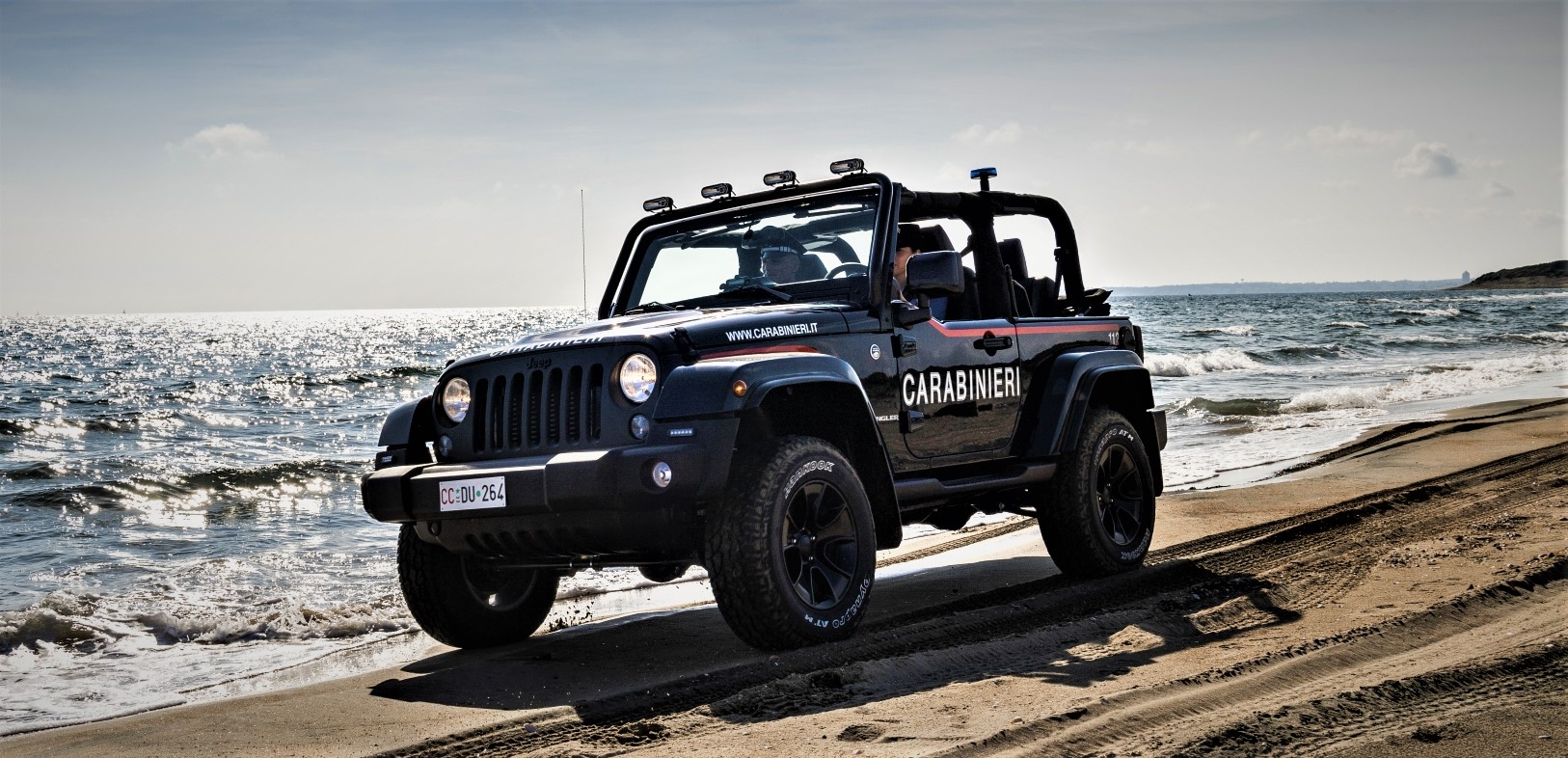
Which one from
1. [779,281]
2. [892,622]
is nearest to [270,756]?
[892,622]

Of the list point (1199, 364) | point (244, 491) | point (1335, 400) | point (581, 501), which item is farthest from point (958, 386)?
point (1199, 364)

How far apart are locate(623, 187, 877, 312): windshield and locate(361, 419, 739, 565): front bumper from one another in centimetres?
136

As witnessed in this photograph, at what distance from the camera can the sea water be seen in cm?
693

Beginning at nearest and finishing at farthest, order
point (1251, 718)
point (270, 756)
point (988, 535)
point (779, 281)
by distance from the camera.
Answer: point (1251, 718), point (270, 756), point (779, 281), point (988, 535)

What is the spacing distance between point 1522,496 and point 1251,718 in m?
5.46

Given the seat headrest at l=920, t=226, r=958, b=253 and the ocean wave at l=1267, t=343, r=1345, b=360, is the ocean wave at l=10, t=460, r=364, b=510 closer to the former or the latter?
the seat headrest at l=920, t=226, r=958, b=253

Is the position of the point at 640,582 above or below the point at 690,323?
below

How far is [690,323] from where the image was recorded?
529cm

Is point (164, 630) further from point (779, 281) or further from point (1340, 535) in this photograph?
point (1340, 535)

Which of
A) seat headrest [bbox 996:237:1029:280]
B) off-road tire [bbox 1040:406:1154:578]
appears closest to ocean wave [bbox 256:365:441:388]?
seat headrest [bbox 996:237:1029:280]

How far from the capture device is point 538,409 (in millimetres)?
5230

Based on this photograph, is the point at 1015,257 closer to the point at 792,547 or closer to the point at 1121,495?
the point at 1121,495

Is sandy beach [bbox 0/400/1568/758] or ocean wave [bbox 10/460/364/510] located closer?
sandy beach [bbox 0/400/1568/758]

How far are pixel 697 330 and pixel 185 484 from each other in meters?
12.4
